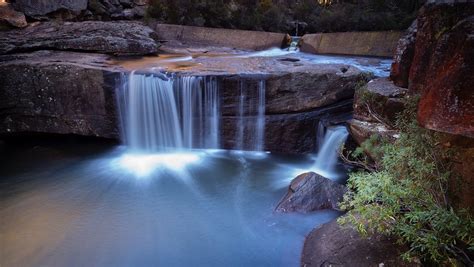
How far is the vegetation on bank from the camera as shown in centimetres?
308

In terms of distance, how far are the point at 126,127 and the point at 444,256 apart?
6688mm

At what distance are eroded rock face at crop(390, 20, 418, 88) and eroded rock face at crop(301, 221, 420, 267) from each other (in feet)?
9.13

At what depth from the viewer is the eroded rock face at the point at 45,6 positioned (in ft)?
34.7

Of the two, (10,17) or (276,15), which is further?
(276,15)

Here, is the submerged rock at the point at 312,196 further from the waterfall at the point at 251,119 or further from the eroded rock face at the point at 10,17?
the eroded rock face at the point at 10,17

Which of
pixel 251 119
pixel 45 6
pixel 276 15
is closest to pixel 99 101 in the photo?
pixel 251 119

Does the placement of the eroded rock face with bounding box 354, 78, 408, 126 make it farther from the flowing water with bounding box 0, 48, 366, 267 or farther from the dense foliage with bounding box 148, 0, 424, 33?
the dense foliage with bounding box 148, 0, 424, 33

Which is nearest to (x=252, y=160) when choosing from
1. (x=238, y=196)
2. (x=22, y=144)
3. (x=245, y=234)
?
(x=238, y=196)

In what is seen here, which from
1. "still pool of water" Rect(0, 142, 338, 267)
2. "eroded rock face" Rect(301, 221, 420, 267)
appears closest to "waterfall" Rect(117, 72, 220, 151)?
"still pool of water" Rect(0, 142, 338, 267)

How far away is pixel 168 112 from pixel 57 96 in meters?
2.50

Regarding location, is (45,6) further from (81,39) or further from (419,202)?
(419,202)

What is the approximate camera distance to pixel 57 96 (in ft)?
25.6

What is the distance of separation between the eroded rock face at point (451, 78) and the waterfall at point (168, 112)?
4.57 metres

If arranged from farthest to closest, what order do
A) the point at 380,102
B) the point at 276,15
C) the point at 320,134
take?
the point at 276,15
the point at 320,134
the point at 380,102
